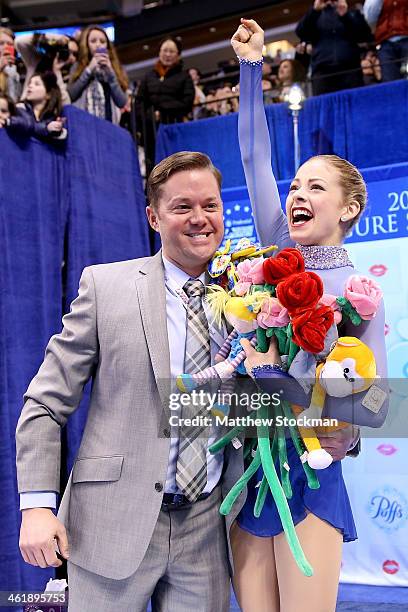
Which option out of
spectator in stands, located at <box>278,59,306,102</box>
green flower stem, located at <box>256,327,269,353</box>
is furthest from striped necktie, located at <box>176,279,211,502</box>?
spectator in stands, located at <box>278,59,306,102</box>

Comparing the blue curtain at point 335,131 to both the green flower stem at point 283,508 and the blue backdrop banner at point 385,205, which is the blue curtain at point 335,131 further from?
the green flower stem at point 283,508

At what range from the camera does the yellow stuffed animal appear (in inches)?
58.6

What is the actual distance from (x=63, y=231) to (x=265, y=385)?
342 centimetres

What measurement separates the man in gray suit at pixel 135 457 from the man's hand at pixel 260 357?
0.64 ft

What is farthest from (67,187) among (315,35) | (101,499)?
(101,499)

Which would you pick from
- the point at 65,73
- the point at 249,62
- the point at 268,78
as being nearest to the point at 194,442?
the point at 249,62

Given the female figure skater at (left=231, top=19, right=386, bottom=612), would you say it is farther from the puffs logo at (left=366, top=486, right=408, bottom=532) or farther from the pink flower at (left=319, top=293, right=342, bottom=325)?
the puffs logo at (left=366, top=486, right=408, bottom=532)

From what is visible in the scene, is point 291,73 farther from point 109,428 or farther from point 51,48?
point 109,428

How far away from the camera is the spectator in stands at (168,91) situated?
5.88 metres

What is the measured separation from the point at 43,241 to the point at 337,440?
3.34 m

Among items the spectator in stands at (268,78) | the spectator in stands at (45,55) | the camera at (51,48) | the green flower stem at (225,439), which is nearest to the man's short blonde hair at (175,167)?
the green flower stem at (225,439)

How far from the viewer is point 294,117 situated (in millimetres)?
5262

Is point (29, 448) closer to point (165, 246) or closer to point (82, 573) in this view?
point (82, 573)

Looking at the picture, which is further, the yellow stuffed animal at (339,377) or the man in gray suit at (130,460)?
the man in gray suit at (130,460)
